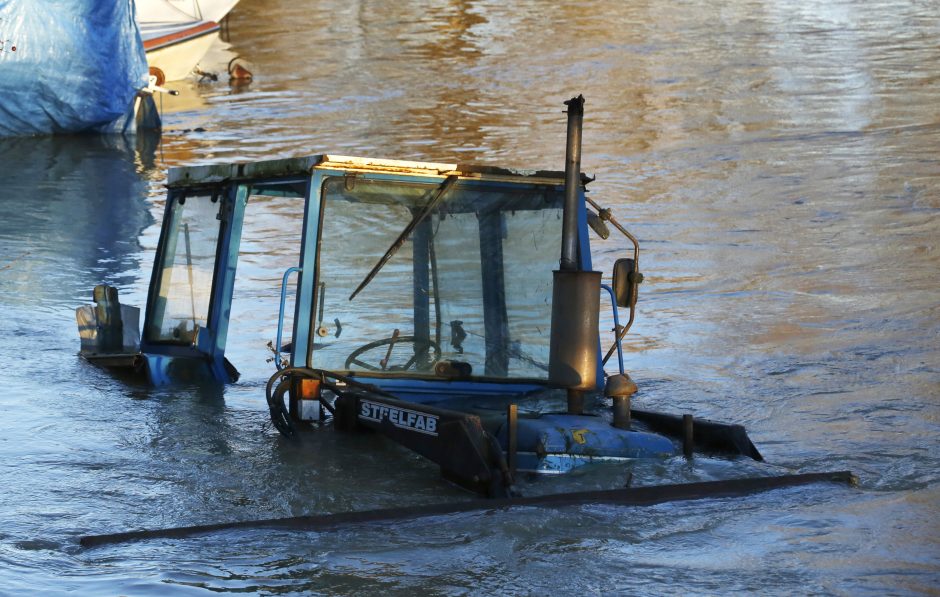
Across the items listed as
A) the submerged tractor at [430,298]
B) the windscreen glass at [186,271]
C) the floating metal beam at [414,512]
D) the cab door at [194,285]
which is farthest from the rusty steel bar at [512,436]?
the windscreen glass at [186,271]

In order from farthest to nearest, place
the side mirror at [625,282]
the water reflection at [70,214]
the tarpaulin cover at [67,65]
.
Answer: the tarpaulin cover at [67,65] → the water reflection at [70,214] → the side mirror at [625,282]

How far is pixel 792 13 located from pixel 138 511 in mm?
32835

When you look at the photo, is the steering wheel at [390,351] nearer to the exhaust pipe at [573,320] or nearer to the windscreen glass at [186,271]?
the exhaust pipe at [573,320]

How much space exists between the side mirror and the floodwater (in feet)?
2.78

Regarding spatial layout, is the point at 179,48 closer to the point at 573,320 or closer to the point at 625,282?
the point at 625,282

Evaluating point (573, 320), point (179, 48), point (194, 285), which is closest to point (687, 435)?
point (573, 320)

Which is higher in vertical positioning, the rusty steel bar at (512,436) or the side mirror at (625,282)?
the side mirror at (625,282)

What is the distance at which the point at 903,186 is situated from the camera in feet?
58.3

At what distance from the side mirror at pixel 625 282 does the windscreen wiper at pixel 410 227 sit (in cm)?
106

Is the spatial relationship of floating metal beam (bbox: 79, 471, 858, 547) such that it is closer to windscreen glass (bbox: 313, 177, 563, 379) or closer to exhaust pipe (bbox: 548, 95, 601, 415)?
exhaust pipe (bbox: 548, 95, 601, 415)

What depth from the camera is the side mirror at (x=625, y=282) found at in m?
7.56

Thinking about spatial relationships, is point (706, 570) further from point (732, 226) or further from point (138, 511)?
point (732, 226)

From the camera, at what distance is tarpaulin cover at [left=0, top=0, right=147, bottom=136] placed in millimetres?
22938

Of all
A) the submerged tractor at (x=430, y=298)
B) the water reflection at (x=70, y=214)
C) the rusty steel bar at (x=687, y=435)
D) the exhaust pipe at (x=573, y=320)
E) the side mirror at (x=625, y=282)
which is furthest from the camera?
the water reflection at (x=70, y=214)
